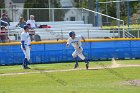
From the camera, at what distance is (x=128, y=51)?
29.1 m

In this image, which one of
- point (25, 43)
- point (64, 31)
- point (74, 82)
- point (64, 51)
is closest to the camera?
point (74, 82)

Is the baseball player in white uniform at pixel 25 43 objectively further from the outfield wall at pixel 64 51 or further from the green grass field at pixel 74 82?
the outfield wall at pixel 64 51

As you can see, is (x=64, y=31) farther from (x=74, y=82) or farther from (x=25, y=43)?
(x=74, y=82)

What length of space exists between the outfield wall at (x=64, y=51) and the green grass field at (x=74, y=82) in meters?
6.59

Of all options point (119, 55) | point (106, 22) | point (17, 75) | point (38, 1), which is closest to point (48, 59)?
point (119, 55)

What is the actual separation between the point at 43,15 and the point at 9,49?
1048 centimetres

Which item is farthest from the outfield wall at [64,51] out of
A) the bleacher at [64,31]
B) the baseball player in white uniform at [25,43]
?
the baseball player in white uniform at [25,43]

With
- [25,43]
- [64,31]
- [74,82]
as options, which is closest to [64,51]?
[64,31]

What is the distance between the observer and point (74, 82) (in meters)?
16.3

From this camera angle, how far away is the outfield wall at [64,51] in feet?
87.6

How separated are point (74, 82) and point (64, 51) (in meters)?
11.6

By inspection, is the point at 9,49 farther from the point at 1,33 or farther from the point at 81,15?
the point at 81,15

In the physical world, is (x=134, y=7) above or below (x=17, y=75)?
above

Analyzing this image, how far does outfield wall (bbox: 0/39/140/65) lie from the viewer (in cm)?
2669
